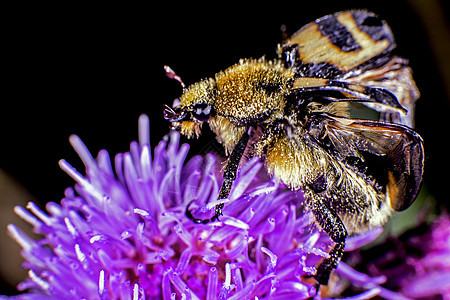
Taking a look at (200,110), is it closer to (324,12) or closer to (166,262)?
(166,262)

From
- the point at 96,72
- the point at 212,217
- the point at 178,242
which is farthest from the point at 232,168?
the point at 96,72

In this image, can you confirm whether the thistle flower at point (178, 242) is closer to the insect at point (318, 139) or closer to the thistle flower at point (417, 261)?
the insect at point (318, 139)

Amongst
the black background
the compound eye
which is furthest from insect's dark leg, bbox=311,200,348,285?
the black background

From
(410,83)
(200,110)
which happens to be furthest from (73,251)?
(410,83)

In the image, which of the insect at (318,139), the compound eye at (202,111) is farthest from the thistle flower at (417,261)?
the compound eye at (202,111)

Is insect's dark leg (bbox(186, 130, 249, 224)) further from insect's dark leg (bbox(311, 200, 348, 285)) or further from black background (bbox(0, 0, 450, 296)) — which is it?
black background (bbox(0, 0, 450, 296))

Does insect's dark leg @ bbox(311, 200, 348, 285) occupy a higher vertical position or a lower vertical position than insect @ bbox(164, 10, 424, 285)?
lower
